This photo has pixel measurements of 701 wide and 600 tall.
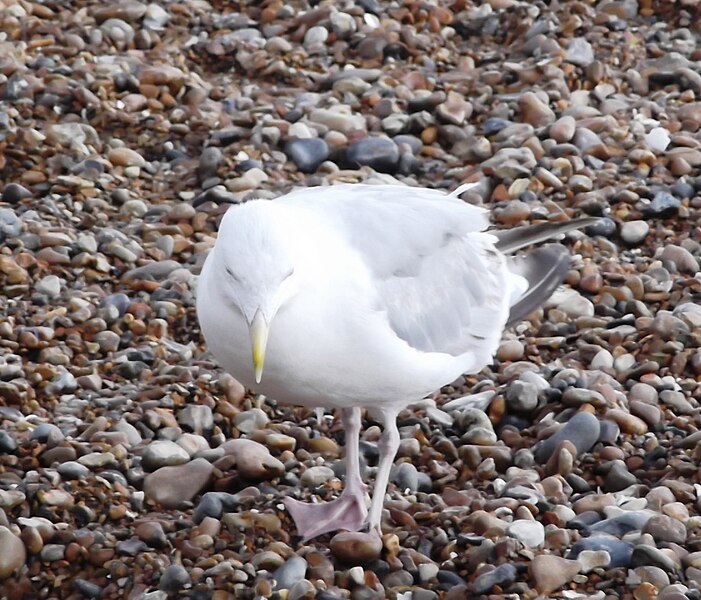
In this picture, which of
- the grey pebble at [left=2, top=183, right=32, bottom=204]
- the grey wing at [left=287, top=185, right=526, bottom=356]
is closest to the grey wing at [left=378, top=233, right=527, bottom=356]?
the grey wing at [left=287, top=185, right=526, bottom=356]

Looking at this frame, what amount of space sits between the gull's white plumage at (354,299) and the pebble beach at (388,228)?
0.37m

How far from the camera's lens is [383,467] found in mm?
4355

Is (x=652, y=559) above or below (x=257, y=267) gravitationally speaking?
below

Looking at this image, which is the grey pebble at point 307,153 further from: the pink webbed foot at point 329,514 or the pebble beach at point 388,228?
the pink webbed foot at point 329,514

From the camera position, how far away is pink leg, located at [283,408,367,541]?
13.9 ft

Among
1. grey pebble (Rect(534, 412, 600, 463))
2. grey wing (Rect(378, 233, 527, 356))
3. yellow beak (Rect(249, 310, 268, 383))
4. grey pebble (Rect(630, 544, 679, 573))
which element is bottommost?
grey pebble (Rect(534, 412, 600, 463))

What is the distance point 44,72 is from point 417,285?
3.64 metres

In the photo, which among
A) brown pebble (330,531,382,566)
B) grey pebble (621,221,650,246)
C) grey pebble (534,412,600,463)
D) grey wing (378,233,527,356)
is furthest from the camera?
grey pebble (621,221,650,246)

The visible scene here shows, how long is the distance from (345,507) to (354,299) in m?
0.83

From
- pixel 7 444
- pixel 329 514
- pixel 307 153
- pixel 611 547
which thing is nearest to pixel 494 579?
pixel 611 547

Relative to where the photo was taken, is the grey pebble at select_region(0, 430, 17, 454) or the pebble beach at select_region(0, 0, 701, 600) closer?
the pebble beach at select_region(0, 0, 701, 600)

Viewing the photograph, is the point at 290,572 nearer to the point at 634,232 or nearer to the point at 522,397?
the point at 522,397

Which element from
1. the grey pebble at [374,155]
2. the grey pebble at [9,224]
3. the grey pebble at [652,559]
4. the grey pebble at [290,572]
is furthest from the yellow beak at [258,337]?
the grey pebble at [374,155]

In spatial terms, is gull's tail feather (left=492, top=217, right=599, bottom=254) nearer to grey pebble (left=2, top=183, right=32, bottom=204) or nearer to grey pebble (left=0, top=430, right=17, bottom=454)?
grey pebble (left=0, top=430, right=17, bottom=454)
